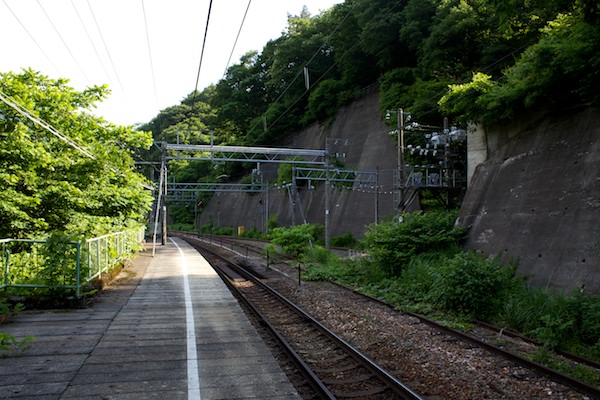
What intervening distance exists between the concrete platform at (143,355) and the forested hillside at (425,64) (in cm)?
694

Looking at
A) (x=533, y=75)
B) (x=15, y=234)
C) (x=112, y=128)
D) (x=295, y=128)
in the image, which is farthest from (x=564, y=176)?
(x=295, y=128)

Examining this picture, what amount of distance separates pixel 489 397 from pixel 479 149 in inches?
581

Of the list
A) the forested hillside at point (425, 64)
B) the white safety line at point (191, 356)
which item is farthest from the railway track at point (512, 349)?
the forested hillside at point (425, 64)

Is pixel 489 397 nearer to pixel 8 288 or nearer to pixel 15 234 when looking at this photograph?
pixel 8 288

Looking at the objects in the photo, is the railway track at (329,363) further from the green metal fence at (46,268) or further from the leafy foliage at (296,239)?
the leafy foliage at (296,239)

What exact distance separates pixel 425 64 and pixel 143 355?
2788cm

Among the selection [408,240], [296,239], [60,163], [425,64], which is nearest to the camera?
[60,163]

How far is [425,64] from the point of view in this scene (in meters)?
29.9

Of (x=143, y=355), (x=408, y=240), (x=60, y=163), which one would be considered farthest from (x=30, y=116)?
(x=408, y=240)

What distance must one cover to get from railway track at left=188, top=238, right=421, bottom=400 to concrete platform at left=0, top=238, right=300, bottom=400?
18.2 inches

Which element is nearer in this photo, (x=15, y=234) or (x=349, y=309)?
(x=349, y=309)

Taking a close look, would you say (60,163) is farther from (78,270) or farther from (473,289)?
(473,289)

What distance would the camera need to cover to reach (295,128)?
53500mm

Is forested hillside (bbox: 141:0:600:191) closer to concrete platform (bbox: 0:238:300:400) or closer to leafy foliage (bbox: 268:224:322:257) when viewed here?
concrete platform (bbox: 0:238:300:400)
